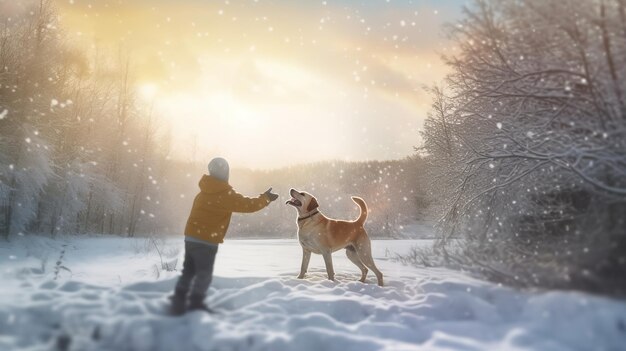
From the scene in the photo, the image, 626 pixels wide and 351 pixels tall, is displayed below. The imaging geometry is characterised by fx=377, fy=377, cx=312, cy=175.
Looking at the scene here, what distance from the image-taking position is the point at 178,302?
448 cm

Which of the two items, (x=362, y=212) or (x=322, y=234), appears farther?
(x=362, y=212)

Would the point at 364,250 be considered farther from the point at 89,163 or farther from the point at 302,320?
the point at 89,163

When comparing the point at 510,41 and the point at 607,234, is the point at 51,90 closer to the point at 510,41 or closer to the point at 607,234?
the point at 510,41

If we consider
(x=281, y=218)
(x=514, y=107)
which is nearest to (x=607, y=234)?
(x=514, y=107)

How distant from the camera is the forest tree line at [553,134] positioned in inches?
174

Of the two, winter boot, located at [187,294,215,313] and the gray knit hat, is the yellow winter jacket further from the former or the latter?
winter boot, located at [187,294,215,313]

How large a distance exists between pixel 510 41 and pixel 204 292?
555 cm

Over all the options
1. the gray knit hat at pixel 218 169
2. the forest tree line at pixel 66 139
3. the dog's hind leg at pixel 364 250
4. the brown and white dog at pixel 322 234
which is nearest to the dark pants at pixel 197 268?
the gray knit hat at pixel 218 169

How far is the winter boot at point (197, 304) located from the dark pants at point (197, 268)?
0.35 ft

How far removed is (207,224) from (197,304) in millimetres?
1054

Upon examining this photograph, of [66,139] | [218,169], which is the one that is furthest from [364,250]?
[66,139]

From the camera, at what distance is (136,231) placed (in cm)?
2933

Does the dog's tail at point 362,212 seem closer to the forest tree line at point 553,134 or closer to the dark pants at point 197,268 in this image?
the forest tree line at point 553,134

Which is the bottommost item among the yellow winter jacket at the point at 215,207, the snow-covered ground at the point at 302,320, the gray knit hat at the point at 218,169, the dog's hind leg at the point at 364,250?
the snow-covered ground at the point at 302,320
